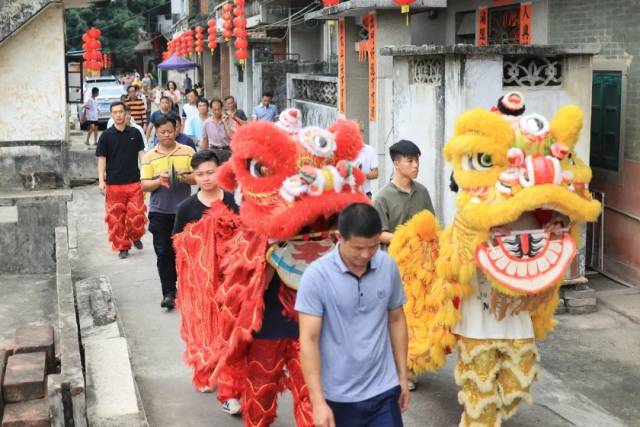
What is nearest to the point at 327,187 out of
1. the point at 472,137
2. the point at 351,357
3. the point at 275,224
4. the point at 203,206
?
the point at 275,224

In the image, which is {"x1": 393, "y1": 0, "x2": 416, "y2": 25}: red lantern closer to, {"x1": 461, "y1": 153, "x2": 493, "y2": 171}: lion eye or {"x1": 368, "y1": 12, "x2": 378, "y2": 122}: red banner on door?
{"x1": 368, "y1": 12, "x2": 378, "y2": 122}: red banner on door

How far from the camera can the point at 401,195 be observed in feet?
21.1

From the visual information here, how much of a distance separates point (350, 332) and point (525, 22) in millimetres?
7588

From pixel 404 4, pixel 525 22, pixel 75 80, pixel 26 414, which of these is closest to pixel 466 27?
pixel 525 22

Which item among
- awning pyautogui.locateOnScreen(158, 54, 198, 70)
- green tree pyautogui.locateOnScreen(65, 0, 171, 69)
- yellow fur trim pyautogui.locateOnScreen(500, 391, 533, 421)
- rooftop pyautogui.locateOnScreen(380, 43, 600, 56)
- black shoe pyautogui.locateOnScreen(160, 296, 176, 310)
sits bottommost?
black shoe pyautogui.locateOnScreen(160, 296, 176, 310)

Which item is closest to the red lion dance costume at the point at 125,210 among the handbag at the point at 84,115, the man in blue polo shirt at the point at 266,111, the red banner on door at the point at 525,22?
the red banner on door at the point at 525,22

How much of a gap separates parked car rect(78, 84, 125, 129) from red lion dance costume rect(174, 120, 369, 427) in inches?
982

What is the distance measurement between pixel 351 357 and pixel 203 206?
3003 millimetres

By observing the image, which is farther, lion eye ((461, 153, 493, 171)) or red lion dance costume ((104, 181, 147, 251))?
red lion dance costume ((104, 181, 147, 251))

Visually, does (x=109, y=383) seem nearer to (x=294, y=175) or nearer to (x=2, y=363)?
(x=2, y=363)

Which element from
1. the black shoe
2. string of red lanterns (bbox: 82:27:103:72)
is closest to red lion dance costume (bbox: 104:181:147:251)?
the black shoe

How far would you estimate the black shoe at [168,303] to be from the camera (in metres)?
8.62

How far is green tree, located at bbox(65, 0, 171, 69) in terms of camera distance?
4566cm

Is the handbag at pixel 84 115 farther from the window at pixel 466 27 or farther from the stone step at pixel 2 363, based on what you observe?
the stone step at pixel 2 363
